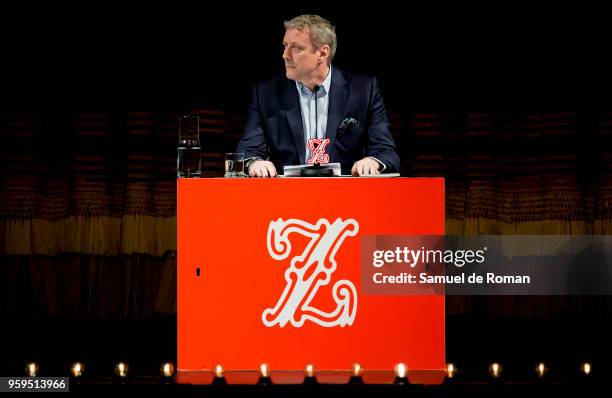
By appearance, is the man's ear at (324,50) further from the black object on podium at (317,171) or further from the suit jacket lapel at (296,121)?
the black object on podium at (317,171)

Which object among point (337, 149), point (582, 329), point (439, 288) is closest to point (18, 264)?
point (337, 149)

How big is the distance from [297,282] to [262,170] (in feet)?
1.33

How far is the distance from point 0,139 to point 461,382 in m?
2.93

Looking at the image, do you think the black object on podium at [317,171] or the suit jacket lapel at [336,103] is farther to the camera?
the suit jacket lapel at [336,103]

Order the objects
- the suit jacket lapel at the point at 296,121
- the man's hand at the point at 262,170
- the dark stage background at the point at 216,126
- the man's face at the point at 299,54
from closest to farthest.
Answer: the man's hand at the point at 262,170 → the man's face at the point at 299,54 → the suit jacket lapel at the point at 296,121 → the dark stage background at the point at 216,126

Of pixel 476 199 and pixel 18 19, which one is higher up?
pixel 18 19

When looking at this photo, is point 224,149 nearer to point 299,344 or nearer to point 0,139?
point 0,139

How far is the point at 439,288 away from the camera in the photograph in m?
2.49

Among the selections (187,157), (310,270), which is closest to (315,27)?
(187,157)

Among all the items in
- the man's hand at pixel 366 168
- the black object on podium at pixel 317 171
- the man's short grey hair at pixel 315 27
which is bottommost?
the black object on podium at pixel 317 171

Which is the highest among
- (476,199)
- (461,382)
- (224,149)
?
(224,149)

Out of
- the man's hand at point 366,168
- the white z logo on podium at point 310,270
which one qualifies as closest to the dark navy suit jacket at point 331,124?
the man's hand at point 366,168

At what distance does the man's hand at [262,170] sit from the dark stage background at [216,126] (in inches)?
65.5

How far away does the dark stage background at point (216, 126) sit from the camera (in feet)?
13.6
